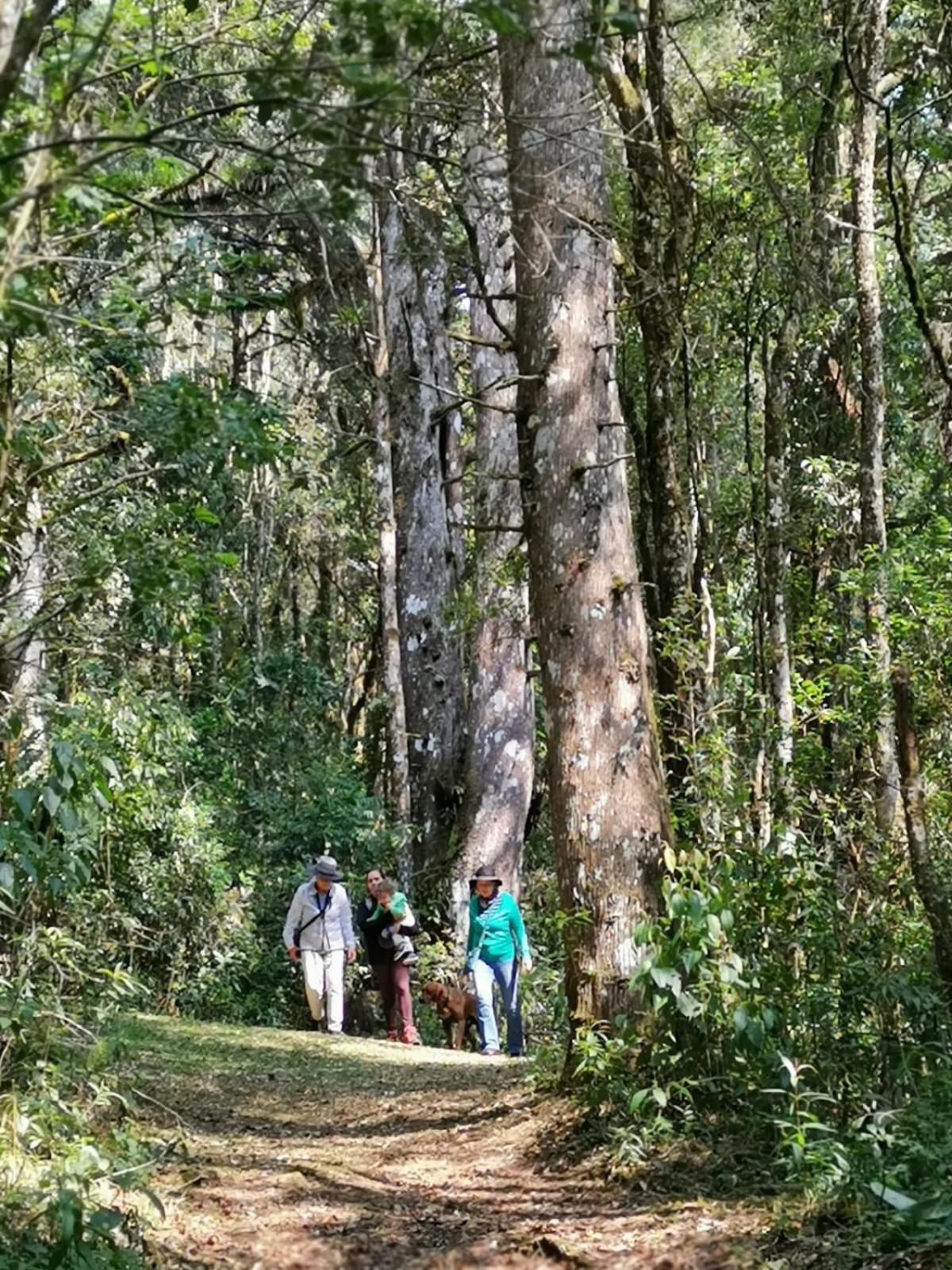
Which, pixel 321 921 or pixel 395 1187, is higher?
pixel 321 921

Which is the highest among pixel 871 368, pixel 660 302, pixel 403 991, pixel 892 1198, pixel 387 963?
pixel 660 302

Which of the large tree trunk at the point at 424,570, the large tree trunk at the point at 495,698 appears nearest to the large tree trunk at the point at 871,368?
the large tree trunk at the point at 495,698

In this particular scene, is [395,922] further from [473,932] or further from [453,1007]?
[473,932]

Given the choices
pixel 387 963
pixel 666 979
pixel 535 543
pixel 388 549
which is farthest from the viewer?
pixel 388 549

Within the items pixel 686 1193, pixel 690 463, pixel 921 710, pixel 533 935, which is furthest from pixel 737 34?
pixel 686 1193

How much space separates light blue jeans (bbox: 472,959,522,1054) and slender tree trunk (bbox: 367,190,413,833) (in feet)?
17.2

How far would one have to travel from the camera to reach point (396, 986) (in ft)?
48.0

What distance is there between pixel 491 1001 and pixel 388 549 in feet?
24.7

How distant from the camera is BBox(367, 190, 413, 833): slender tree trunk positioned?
18.3 metres

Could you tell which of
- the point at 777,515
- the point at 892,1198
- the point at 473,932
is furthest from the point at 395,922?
the point at 892,1198

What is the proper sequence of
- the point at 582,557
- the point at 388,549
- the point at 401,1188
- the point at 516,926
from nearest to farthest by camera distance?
the point at 401,1188 < the point at 582,557 < the point at 516,926 < the point at 388,549

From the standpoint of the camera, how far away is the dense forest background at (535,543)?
5.93 meters

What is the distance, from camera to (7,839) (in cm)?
584

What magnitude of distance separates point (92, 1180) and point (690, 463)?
9.03 metres
